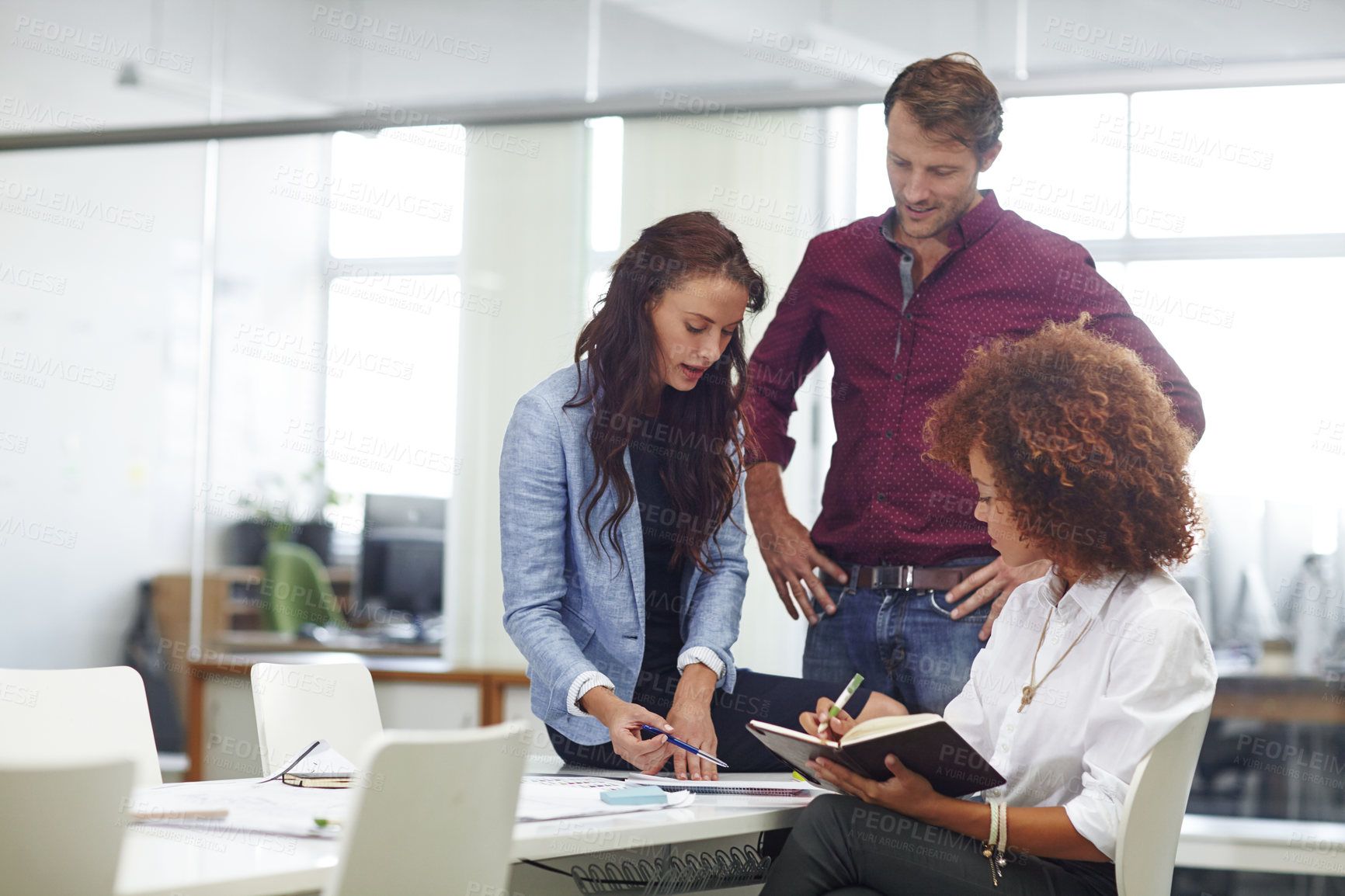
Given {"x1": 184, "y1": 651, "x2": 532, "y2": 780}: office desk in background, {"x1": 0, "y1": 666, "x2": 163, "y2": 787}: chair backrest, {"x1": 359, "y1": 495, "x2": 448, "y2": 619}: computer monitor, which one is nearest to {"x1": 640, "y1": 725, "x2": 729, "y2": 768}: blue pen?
{"x1": 0, "y1": 666, "x2": 163, "y2": 787}: chair backrest

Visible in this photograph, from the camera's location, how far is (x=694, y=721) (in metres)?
1.98

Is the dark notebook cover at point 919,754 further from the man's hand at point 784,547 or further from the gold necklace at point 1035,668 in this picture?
the man's hand at point 784,547

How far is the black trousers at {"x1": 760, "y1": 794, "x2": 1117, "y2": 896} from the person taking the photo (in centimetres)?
155

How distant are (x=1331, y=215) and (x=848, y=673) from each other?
250cm

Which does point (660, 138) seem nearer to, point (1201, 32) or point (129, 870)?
point (1201, 32)

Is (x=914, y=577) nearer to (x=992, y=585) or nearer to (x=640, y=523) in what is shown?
(x=992, y=585)

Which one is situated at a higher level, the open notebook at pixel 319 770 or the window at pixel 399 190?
the window at pixel 399 190

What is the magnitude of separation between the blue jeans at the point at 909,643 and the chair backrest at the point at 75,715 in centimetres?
125

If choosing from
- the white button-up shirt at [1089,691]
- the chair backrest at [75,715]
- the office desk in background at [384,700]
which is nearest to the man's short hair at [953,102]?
the white button-up shirt at [1089,691]

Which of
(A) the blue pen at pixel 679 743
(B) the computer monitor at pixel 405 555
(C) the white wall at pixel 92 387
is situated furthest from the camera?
(C) the white wall at pixel 92 387

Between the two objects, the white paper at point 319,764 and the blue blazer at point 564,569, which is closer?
the white paper at point 319,764

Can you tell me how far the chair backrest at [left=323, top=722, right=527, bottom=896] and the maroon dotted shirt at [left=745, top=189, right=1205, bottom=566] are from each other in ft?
4.05

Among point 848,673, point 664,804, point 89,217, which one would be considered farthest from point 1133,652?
point 89,217

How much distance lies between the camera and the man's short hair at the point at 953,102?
2277mm
